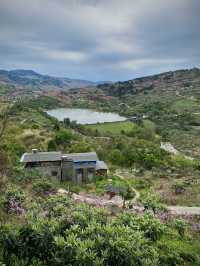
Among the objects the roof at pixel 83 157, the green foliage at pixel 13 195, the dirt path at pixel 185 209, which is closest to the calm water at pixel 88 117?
the roof at pixel 83 157

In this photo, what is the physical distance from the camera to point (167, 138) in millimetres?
99625

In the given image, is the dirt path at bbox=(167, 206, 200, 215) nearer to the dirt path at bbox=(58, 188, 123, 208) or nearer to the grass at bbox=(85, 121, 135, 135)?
the dirt path at bbox=(58, 188, 123, 208)

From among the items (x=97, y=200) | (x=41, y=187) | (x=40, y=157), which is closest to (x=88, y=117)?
(x=40, y=157)

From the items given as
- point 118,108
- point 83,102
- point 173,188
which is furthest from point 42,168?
point 83,102

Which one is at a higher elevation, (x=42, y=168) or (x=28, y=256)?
(x=28, y=256)

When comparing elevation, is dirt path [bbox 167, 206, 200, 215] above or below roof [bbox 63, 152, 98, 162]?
below

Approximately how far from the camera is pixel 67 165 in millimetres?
39656

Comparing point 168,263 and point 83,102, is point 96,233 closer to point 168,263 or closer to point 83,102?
point 168,263

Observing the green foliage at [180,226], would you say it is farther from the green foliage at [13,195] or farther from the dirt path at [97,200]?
the green foliage at [13,195]

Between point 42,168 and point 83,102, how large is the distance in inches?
6096

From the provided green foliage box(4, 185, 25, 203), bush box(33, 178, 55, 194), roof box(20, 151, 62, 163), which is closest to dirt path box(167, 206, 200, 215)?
bush box(33, 178, 55, 194)

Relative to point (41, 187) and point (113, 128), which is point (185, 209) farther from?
point (113, 128)

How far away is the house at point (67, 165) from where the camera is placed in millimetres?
39406

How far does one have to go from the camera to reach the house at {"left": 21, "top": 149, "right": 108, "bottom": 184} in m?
39.4
